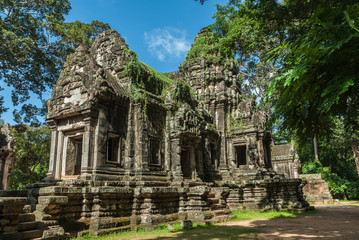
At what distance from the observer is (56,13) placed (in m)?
19.1

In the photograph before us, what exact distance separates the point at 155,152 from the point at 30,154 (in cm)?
1769

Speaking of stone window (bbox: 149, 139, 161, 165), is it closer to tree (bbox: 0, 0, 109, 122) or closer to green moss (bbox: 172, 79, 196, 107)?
green moss (bbox: 172, 79, 196, 107)

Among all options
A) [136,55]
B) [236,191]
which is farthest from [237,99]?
[136,55]

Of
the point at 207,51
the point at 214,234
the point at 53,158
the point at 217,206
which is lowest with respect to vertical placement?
the point at 214,234

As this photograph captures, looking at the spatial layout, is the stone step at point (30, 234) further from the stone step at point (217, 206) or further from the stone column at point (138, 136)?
the stone step at point (217, 206)

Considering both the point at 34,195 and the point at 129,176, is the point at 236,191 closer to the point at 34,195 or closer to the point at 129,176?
the point at 129,176

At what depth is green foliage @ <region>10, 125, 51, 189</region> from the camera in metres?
24.4

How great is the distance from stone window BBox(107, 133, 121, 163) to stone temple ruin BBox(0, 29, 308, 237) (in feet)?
0.13

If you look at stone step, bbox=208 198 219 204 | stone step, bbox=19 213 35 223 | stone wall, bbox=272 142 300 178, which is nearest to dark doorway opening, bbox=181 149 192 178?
stone step, bbox=208 198 219 204

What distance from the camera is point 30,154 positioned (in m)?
24.9

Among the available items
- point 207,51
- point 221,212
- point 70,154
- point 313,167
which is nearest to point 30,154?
point 70,154

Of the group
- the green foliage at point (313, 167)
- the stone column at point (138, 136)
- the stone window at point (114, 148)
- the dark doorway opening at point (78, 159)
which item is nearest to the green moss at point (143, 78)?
the stone column at point (138, 136)

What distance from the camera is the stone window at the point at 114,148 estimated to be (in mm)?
10749

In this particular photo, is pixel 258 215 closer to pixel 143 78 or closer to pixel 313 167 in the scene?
pixel 143 78
